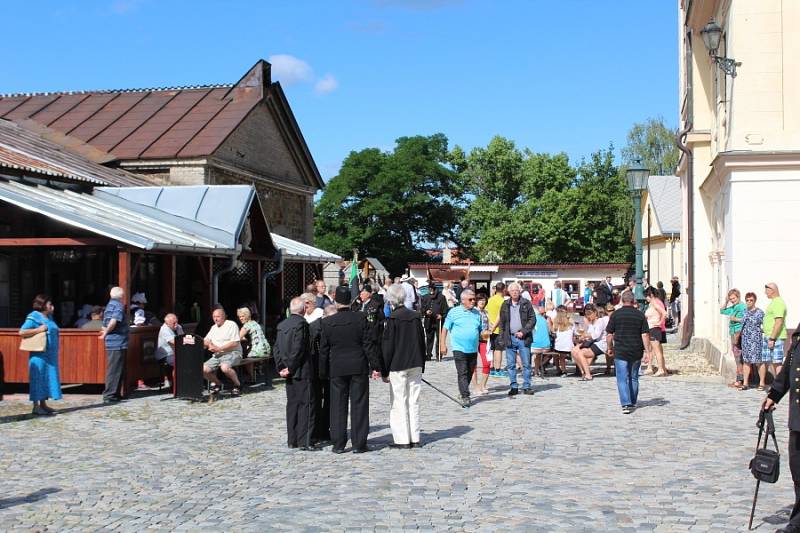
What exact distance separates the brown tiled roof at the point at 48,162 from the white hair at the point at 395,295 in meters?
9.78

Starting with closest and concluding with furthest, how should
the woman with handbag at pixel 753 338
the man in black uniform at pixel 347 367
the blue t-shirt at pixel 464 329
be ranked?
the man in black uniform at pixel 347 367, the blue t-shirt at pixel 464 329, the woman with handbag at pixel 753 338

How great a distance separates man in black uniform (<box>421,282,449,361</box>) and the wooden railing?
7.38m

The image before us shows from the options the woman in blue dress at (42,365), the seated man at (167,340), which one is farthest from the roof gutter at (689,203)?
the woman in blue dress at (42,365)

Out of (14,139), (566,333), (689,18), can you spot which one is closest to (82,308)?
(14,139)

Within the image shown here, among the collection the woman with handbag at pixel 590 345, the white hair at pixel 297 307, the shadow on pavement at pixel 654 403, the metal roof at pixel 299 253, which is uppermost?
the metal roof at pixel 299 253

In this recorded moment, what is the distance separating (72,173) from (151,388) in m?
6.54

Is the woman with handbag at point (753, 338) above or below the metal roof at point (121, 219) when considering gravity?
below

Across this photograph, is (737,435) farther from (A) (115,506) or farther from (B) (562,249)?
(B) (562,249)

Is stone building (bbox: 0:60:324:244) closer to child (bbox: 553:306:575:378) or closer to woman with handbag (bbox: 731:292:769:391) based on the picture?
child (bbox: 553:306:575:378)

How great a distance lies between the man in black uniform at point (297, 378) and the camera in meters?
10.5

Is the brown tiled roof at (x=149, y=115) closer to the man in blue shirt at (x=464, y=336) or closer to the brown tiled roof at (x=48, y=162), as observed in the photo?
the brown tiled roof at (x=48, y=162)

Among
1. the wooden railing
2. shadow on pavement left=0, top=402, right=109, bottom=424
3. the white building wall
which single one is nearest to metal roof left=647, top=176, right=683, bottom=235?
the white building wall

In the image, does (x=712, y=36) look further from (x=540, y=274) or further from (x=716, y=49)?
(x=540, y=274)

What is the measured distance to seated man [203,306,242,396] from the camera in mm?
15016
